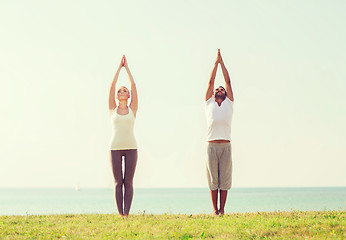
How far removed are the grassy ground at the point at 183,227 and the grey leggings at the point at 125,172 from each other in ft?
1.54

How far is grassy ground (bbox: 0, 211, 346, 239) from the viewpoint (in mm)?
9352

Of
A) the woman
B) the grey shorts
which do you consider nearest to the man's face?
the grey shorts

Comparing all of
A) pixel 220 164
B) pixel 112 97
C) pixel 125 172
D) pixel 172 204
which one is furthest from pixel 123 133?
pixel 172 204

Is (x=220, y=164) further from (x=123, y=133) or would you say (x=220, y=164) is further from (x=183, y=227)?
(x=123, y=133)

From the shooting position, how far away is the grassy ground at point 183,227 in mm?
9352

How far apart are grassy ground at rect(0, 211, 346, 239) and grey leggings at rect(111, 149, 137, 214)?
1.54 ft

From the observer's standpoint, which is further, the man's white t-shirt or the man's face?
the man's face

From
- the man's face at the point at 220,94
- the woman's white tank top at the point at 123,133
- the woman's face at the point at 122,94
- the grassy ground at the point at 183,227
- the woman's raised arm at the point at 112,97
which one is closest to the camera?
the grassy ground at the point at 183,227

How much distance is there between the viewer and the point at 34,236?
9.74 m

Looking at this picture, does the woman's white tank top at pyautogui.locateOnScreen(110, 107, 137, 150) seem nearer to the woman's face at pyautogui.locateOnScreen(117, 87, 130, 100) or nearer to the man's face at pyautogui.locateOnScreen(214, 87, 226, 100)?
the woman's face at pyautogui.locateOnScreen(117, 87, 130, 100)

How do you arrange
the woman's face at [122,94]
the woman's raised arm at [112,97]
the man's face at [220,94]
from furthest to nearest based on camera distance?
the man's face at [220,94], the woman's raised arm at [112,97], the woman's face at [122,94]

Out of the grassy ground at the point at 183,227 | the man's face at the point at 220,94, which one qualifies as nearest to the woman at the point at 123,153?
the grassy ground at the point at 183,227

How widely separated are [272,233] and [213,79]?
4.08 meters

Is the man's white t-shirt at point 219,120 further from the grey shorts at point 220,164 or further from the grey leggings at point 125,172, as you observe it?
the grey leggings at point 125,172
